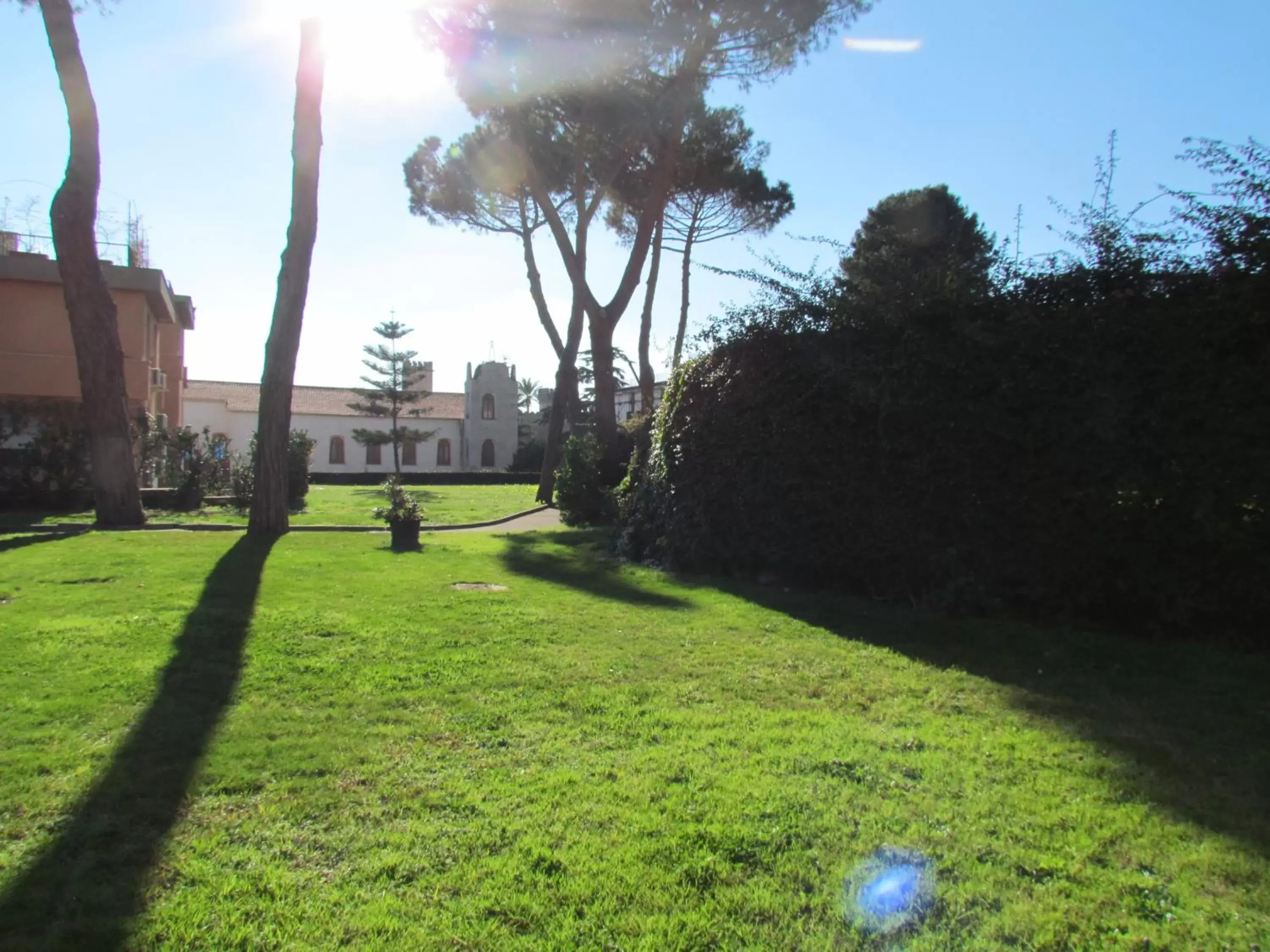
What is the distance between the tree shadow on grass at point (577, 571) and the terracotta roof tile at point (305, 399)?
125ft

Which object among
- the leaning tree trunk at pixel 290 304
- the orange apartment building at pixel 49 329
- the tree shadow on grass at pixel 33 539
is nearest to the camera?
the tree shadow on grass at pixel 33 539

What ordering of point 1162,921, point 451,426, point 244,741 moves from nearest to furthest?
point 1162,921, point 244,741, point 451,426

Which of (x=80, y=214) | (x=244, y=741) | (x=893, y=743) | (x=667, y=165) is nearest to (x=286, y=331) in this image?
(x=80, y=214)

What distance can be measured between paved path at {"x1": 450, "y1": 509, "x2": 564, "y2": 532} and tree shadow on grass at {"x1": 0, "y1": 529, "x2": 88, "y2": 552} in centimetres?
550

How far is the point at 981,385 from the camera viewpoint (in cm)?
621

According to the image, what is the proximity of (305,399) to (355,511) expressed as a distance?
3711 centimetres

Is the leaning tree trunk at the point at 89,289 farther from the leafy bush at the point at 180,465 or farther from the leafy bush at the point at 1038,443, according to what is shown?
the leafy bush at the point at 1038,443

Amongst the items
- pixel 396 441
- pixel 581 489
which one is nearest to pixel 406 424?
pixel 396 441

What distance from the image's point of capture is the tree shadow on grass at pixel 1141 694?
10.8 ft

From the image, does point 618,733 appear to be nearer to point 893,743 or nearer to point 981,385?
point 893,743

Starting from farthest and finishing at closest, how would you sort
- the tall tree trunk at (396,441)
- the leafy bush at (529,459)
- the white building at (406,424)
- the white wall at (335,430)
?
the white building at (406,424) → the white wall at (335,430) → the leafy bush at (529,459) → the tall tree trunk at (396,441)

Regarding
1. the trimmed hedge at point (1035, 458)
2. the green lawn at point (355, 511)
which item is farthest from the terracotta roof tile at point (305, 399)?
the trimmed hedge at point (1035, 458)

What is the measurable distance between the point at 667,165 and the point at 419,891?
1412 centimetres

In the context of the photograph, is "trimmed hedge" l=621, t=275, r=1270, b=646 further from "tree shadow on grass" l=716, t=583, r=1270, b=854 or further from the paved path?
the paved path
